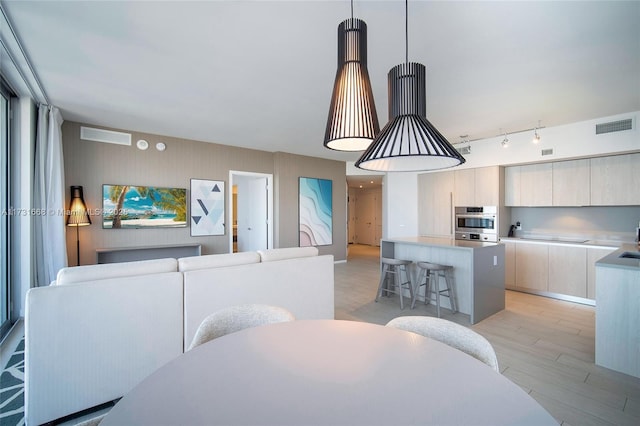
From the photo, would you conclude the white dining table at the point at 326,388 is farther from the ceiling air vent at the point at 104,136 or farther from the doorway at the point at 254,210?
the doorway at the point at 254,210

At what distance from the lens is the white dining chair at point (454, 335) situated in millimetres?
1159

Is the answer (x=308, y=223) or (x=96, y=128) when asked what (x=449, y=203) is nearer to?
(x=308, y=223)

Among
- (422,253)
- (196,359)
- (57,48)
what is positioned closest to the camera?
(196,359)

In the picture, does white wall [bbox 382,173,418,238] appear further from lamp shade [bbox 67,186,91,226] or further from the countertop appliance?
lamp shade [bbox 67,186,91,226]

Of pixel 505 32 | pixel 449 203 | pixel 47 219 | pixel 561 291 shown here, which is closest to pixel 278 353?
pixel 505 32

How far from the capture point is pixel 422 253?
165 inches

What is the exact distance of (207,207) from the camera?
18.3 ft

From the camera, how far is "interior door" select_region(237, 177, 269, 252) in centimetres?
647

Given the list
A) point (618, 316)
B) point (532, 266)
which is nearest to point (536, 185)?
point (532, 266)

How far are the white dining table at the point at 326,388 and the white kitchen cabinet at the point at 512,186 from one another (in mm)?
4869

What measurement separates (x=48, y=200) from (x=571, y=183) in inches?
284

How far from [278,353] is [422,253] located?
11.5 feet

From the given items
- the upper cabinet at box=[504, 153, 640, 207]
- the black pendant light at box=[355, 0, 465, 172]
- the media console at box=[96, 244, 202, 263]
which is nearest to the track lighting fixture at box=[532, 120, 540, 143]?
the upper cabinet at box=[504, 153, 640, 207]

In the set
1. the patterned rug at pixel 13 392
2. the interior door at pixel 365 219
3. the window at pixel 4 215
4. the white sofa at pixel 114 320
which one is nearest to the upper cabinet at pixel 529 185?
the white sofa at pixel 114 320
